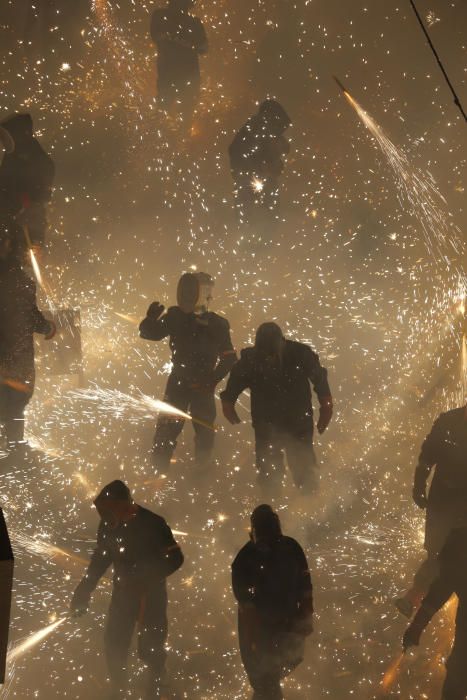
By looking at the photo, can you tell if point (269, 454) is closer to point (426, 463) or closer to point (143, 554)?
point (426, 463)

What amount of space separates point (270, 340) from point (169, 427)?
41.2 inches

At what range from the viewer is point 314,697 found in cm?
318

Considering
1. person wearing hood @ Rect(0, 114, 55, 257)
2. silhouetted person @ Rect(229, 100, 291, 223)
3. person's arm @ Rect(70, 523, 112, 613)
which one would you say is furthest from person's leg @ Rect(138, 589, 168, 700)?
silhouetted person @ Rect(229, 100, 291, 223)

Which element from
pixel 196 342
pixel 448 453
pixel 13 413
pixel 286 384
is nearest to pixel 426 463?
pixel 448 453

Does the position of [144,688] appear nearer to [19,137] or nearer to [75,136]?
[19,137]

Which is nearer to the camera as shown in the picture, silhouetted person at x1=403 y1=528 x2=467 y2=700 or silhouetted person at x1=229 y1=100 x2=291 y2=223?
silhouetted person at x1=403 y1=528 x2=467 y2=700

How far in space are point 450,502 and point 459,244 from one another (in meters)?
4.93

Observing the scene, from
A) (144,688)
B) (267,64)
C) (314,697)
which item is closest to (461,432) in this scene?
(314,697)

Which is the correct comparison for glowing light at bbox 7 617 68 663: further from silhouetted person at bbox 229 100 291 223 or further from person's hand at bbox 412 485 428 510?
silhouetted person at bbox 229 100 291 223

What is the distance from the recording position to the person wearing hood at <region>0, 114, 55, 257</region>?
5.12 metres

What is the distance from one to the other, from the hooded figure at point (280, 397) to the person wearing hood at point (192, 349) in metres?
0.29

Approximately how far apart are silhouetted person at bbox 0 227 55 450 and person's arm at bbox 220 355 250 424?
1205mm

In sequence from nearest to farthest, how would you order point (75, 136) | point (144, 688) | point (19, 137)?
point (144, 688) < point (19, 137) < point (75, 136)

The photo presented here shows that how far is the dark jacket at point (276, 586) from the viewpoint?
114 inches
